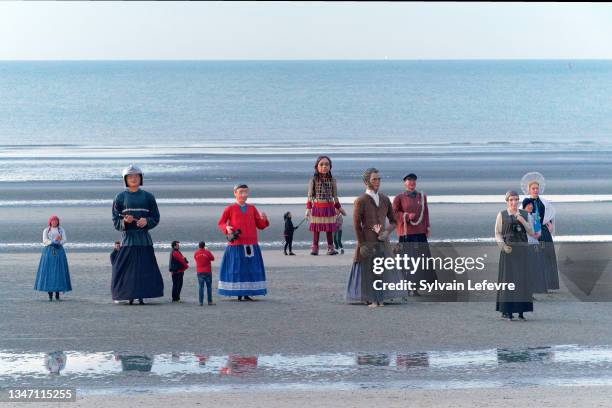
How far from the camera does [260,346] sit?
12039mm

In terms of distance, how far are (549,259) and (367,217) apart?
311 cm

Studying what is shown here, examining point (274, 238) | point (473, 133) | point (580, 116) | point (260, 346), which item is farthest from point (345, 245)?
point (580, 116)

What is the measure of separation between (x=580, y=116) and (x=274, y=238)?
84.3 meters

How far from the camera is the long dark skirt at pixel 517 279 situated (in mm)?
13258

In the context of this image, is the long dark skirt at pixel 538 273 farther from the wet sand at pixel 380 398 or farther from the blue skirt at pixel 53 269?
the blue skirt at pixel 53 269

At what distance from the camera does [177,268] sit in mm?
14844

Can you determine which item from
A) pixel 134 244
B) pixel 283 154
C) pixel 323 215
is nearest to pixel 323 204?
pixel 323 215

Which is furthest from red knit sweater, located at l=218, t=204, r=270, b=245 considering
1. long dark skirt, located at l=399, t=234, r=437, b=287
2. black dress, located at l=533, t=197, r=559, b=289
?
black dress, located at l=533, t=197, r=559, b=289

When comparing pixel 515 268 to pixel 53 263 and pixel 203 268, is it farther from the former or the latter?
pixel 53 263

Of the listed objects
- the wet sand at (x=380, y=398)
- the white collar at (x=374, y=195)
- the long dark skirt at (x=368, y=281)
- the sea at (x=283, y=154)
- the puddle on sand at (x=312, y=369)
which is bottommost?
the wet sand at (x=380, y=398)

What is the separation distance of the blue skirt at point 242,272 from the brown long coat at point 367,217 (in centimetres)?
Result: 154

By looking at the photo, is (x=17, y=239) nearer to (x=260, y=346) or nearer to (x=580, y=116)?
(x=260, y=346)

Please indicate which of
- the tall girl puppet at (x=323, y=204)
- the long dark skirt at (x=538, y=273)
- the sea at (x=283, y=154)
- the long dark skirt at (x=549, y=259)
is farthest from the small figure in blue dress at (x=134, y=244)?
the sea at (x=283, y=154)

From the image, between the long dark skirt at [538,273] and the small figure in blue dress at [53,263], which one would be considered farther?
the small figure in blue dress at [53,263]
